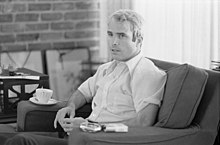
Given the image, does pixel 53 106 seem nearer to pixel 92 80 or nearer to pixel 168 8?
pixel 92 80

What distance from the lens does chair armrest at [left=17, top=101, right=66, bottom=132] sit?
260 cm

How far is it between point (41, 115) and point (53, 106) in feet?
0.34

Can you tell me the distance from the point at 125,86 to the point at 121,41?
23cm

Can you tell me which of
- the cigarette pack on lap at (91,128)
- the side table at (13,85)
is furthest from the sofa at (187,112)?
the side table at (13,85)

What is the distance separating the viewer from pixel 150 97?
2262 millimetres

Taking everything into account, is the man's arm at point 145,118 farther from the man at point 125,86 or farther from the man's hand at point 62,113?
the man's hand at point 62,113

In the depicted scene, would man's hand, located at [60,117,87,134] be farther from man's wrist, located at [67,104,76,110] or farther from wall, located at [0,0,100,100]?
wall, located at [0,0,100,100]

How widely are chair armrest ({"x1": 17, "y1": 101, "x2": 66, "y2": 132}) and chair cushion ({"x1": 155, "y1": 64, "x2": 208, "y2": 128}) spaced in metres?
0.69

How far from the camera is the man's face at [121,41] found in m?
2.41

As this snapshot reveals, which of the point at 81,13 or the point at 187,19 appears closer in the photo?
the point at 187,19

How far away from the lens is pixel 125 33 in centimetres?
241

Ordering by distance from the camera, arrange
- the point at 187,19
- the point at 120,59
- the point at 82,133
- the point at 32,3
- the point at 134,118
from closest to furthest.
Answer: the point at 82,133, the point at 134,118, the point at 120,59, the point at 187,19, the point at 32,3

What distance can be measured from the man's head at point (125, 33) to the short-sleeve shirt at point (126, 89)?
55 millimetres

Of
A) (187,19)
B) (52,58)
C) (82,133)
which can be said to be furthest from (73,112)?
(52,58)
